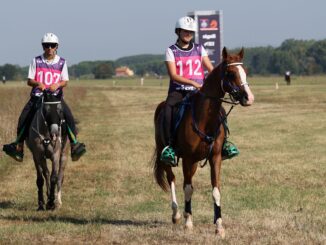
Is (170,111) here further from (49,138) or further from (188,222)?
(49,138)

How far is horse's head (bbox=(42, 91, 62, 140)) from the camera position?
11.3 meters

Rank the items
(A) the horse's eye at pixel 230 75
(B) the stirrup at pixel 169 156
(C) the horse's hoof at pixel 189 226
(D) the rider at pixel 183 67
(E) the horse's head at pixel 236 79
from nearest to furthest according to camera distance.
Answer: (E) the horse's head at pixel 236 79
(A) the horse's eye at pixel 230 75
(C) the horse's hoof at pixel 189 226
(B) the stirrup at pixel 169 156
(D) the rider at pixel 183 67

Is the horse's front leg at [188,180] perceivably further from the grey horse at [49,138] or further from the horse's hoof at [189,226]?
the grey horse at [49,138]

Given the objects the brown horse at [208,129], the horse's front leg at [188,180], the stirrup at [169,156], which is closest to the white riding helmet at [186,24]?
the brown horse at [208,129]

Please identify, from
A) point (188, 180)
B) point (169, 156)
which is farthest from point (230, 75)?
point (188, 180)

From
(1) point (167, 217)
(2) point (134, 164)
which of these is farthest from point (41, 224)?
(2) point (134, 164)

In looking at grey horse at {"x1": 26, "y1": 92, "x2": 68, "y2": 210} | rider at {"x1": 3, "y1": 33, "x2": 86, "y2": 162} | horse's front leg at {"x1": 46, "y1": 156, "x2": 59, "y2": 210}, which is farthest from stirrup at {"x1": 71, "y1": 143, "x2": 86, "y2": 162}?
horse's front leg at {"x1": 46, "y1": 156, "x2": 59, "y2": 210}

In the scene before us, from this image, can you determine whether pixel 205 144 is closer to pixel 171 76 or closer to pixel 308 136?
pixel 171 76

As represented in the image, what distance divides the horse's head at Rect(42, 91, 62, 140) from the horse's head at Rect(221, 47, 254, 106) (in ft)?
11.0

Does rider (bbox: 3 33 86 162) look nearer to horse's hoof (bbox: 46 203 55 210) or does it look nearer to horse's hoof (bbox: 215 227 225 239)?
horse's hoof (bbox: 46 203 55 210)

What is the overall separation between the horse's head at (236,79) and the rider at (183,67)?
92 centimetres

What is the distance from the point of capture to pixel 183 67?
10227mm

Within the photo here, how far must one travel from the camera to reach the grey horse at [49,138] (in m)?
11.3

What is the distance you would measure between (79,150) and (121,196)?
1374 mm
